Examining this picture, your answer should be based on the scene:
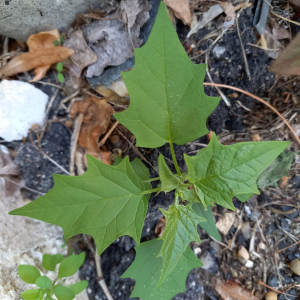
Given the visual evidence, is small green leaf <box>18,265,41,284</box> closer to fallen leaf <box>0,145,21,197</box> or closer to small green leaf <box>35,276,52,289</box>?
small green leaf <box>35,276,52,289</box>

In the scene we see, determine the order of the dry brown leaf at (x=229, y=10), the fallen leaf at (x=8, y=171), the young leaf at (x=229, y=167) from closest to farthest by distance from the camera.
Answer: the young leaf at (x=229, y=167), the dry brown leaf at (x=229, y=10), the fallen leaf at (x=8, y=171)

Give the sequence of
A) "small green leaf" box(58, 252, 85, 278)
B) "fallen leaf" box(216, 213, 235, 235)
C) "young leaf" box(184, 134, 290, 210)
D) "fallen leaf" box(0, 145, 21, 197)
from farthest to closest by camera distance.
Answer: "fallen leaf" box(216, 213, 235, 235), "fallen leaf" box(0, 145, 21, 197), "small green leaf" box(58, 252, 85, 278), "young leaf" box(184, 134, 290, 210)

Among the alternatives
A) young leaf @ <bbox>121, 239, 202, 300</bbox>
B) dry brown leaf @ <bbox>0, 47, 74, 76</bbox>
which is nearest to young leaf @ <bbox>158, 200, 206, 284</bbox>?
young leaf @ <bbox>121, 239, 202, 300</bbox>

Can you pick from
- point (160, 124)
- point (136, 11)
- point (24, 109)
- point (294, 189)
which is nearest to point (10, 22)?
point (24, 109)

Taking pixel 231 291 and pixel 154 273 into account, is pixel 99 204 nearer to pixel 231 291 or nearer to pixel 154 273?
pixel 154 273

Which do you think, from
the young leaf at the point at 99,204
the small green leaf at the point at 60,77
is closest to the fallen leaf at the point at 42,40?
the small green leaf at the point at 60,77

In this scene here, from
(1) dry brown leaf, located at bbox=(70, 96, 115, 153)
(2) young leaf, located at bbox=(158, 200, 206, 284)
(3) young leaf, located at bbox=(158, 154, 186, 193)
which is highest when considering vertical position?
(1) dry brown leaf, located at bbox=(70, 96, 115, 153)

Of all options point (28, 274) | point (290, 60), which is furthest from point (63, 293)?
point (290, 60)

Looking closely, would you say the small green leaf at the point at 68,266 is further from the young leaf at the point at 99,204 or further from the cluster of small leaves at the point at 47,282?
the young leaf at the point at 99,204

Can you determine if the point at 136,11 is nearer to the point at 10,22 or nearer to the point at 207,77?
the point at 207,77
